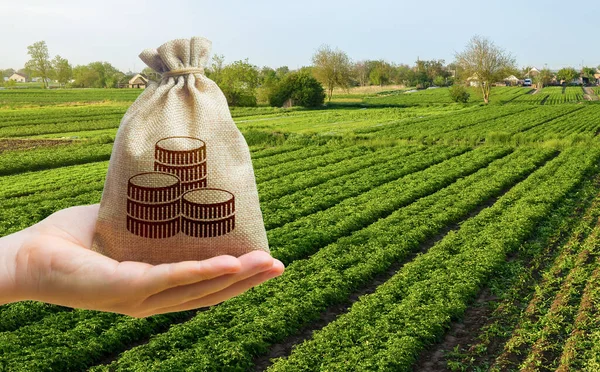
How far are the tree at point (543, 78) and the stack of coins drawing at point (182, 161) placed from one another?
126m

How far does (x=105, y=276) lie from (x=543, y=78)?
135 metres

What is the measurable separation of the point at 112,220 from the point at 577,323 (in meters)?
8.60

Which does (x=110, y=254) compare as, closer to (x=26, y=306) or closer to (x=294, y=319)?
(x=294, y=319)

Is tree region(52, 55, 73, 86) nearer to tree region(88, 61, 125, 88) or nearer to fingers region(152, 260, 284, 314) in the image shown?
tree region(88, 61, 125, 88)

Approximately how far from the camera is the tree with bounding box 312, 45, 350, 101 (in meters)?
77.6

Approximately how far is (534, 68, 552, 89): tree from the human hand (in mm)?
125862

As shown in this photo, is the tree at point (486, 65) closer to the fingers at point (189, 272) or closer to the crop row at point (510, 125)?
the crop row at point (510, 125)

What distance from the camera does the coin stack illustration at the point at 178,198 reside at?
5.50ft

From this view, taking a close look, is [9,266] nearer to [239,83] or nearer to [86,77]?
[239,83]

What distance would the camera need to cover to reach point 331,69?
77.6 meters

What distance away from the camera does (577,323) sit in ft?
29.0

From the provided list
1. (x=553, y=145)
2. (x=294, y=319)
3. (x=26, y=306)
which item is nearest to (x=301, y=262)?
(x=294, y=319)

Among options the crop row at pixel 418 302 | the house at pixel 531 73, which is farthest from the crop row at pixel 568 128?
the house at pixel 531 73

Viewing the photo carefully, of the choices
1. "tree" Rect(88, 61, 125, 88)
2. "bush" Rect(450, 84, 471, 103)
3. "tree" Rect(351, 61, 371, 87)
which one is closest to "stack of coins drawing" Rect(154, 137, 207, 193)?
"bush" Rect(450, 84, 471, 103)
